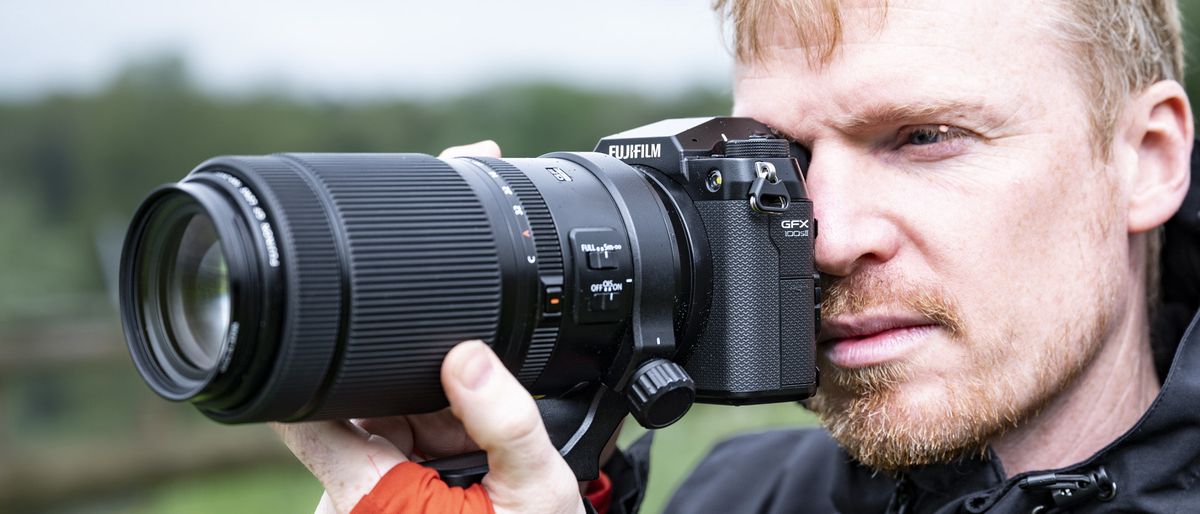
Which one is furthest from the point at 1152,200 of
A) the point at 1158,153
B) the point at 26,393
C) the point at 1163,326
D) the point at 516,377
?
the point at 26,393

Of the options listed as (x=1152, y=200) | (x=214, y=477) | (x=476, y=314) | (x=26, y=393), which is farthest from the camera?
(x=214, y=477)

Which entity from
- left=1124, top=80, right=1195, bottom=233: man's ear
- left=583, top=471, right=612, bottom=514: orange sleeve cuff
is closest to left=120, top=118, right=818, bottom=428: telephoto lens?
left=583, top=471, right=612, bottom=514: orange sleeve cuff

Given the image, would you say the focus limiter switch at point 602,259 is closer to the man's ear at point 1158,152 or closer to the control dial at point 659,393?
the control dial at point 659,393

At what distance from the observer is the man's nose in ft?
6.67

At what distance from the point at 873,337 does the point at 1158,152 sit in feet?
2.12

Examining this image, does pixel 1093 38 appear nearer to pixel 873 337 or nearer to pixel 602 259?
pixel 873 337

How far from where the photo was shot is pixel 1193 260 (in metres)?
2.30

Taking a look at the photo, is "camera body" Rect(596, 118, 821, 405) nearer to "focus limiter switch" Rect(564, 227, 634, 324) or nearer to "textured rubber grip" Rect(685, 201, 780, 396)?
"textured rubber grip" Rect(685, 201, 780, 396)

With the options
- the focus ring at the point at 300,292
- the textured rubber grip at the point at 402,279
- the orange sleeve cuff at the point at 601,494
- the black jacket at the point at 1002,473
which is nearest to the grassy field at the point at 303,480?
the black jacket at the point at 1002,473

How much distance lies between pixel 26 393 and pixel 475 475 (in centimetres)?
535

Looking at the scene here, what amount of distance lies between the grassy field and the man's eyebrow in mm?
2016

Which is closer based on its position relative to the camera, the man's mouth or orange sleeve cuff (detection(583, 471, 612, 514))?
the man's mouth

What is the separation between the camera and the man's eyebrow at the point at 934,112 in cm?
203

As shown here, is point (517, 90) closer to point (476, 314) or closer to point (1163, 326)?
point (1163, 326)
